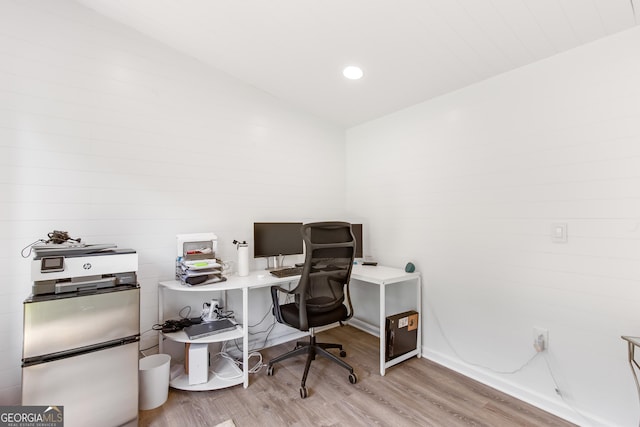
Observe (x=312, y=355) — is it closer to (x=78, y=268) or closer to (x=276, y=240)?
(x=276, y=240)

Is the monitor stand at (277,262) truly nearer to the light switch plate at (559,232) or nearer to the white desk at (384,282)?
the white desk at (384,282)

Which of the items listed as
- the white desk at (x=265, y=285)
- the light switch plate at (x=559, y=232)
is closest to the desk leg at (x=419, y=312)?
the white desk at (x=265, y=285)

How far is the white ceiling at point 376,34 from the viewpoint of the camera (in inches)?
68.1

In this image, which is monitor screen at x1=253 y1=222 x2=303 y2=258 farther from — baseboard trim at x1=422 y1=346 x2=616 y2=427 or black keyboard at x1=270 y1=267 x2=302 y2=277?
baseboard trim at x1=422 y1=346 x2=616 y2=427

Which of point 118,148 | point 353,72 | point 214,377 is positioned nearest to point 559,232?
point 353,72

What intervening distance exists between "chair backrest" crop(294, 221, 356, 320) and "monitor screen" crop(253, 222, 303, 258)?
2.31ft

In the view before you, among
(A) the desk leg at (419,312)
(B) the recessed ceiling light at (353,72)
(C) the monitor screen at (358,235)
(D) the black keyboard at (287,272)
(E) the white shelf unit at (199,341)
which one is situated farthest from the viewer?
(C) the monitor screen at (358,235)

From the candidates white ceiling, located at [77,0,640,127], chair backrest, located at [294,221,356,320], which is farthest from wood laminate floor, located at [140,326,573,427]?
white ceiling, located at [77,0,640,127]

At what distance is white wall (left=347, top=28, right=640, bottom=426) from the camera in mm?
1771

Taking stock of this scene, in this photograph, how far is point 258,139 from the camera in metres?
2.95

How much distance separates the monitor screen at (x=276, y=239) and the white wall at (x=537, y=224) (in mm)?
1146

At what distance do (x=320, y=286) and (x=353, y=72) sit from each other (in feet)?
6.09

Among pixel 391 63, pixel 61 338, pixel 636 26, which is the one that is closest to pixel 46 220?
pixel 61 338

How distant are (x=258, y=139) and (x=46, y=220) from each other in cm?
178
